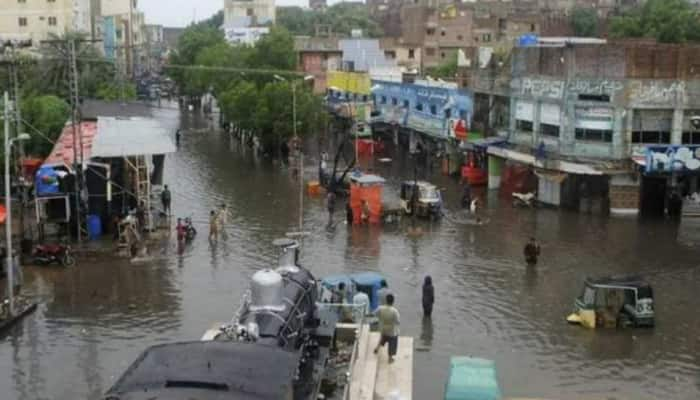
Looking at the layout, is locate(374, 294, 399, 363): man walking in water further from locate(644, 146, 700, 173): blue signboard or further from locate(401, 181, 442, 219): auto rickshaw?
locate(644, 146, 700, 173): blue signboard

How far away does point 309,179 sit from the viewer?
154 ft

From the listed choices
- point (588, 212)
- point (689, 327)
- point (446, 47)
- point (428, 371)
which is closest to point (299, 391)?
point (428, 371)

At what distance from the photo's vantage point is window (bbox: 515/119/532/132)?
4203 centimetres

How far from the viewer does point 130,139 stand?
3222 cm

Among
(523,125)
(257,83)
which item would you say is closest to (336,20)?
(257,83)

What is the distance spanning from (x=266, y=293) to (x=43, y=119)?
30.7 meters

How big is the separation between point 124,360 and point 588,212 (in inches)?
915

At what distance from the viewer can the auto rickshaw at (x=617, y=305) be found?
21797mm

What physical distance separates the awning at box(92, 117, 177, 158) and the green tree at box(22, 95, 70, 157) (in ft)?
24.3

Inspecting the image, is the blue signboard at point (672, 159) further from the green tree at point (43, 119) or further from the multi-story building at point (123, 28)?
the multi-story building at point (123, 28)

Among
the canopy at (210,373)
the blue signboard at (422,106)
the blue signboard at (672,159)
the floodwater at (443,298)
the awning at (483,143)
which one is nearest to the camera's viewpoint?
the canopy at (210,373)

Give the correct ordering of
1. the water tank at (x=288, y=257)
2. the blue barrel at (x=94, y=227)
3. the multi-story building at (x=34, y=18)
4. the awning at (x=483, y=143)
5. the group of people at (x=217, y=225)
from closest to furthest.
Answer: the water tank at (x=288, y=257), the blue barrel at (x=94, y=227), the group of people at (x=217, y=225), the awning at (x=483, y=143), the multi-story building at (x=34, y=18)

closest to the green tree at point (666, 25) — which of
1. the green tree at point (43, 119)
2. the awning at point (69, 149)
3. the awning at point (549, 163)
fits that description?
the awning at point (549, 163)

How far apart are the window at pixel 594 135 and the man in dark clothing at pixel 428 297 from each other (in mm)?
17762
